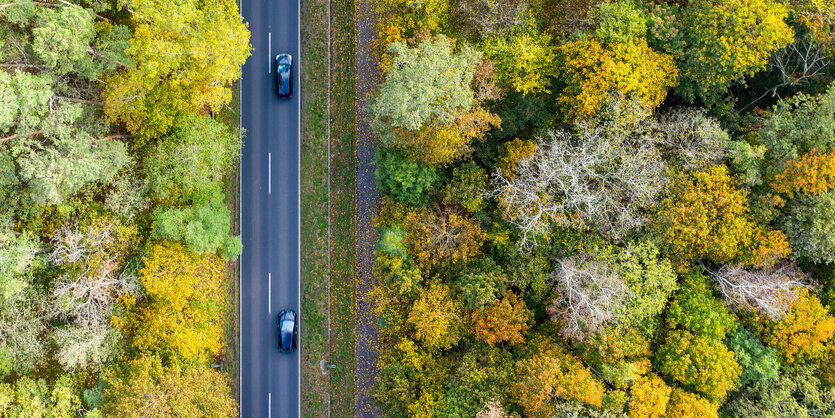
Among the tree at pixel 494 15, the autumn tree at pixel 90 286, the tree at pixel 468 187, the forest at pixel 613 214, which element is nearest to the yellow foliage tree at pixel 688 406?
the forest at pixel 613 214

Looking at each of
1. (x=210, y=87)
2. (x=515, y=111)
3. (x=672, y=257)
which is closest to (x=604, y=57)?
(x=515, y=111)

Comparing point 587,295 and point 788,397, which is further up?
point 587,295

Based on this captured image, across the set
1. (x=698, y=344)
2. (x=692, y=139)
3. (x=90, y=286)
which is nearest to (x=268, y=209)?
(x=90, y=286)

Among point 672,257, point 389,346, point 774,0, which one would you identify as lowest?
point 389,346

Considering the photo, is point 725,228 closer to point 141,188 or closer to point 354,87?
point 354,87

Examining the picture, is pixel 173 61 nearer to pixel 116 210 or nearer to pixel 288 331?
pixel 116 210
